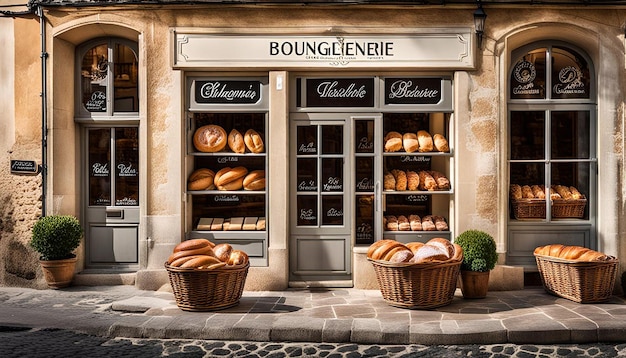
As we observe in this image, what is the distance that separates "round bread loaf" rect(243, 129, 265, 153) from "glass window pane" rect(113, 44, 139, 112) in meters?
1.86

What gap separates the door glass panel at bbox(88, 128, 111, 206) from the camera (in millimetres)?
9477

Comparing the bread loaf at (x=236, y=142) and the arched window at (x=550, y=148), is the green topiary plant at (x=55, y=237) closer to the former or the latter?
the bread loaf at (x=236, y=142)

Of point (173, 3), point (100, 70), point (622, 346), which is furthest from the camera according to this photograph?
point (100, 70)

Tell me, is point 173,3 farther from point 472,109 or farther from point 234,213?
point 472,109

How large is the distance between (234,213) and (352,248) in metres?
1.88

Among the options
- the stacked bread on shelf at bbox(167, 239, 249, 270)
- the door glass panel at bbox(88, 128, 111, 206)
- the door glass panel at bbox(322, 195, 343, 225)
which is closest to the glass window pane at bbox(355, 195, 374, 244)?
the door glass panel at bbox(322, 195, 343, 225)

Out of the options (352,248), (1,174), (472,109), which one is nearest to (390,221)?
(352,248)

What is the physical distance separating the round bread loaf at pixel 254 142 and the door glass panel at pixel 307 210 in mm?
957

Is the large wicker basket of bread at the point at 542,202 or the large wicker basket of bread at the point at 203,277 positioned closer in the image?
the large wicker basket of bread at the point at 203,277

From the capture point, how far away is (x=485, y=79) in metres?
8.87

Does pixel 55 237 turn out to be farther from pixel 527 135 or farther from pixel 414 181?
pixel 527 135

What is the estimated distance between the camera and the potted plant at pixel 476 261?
8.06 metres

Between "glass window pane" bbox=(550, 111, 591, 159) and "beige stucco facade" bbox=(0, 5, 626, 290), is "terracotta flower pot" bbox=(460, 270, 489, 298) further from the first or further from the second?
"glass window pane" bbox=(550, 111, 591, 159)

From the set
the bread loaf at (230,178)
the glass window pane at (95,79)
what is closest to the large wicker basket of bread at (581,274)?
the bread loaf at (230,178)
